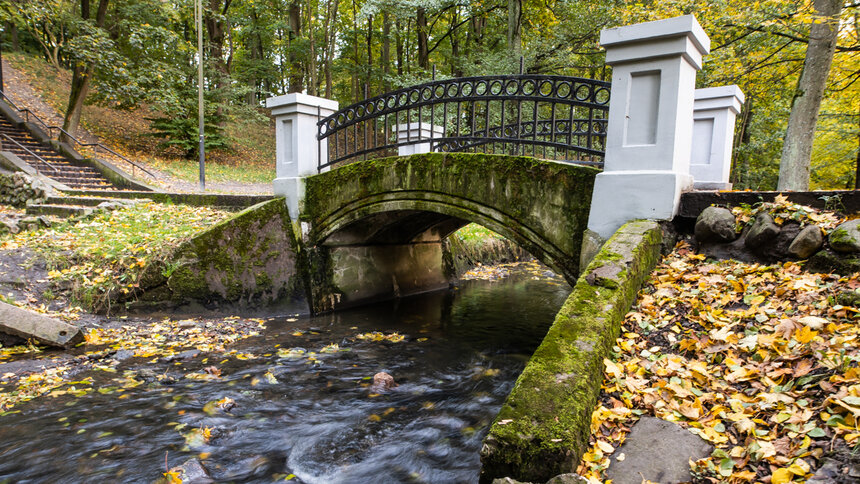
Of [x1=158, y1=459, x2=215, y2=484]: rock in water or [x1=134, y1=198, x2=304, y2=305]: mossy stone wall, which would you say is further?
[x1=134, y1=198, x2=304, y2=305]: mossy stone wall

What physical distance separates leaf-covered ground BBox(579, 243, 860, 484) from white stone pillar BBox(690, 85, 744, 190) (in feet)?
11.4

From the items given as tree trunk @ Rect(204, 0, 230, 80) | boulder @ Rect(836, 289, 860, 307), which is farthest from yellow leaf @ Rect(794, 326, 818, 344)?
tree trunk @ Rect(204, 0, 230, 80)

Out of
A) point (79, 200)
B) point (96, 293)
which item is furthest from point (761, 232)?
point (79, 200)

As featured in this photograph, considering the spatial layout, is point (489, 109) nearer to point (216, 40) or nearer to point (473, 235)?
point (473, 235)

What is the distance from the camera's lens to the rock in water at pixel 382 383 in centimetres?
492

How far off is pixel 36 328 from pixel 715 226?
7197 millimetres

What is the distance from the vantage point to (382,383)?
4.99 meters

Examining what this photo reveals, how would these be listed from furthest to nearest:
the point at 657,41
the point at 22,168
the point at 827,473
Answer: the point at 22,168 → the point at 657,41 → the point at 827,473

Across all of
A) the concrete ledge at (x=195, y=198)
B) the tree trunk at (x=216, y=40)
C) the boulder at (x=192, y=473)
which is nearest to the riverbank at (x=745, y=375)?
the boulder at (x=192, y=473)

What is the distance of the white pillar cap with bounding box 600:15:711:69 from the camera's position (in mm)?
3952

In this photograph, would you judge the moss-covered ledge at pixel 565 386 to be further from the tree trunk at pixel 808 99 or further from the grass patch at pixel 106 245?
the grass patch at pixel 106 245

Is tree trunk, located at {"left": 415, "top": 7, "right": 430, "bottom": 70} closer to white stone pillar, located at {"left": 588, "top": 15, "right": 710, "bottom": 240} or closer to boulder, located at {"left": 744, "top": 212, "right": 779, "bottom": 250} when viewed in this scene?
white stone pillar, located at {"left": 588, "top": 15, "right": 710, "bottom": 240}

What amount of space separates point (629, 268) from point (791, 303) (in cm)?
97

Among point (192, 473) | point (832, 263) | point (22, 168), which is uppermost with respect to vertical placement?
point (22, 168)
